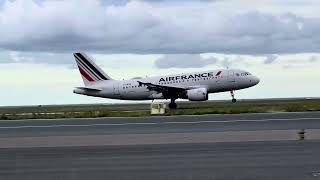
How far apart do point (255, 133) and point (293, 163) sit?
8499 mm

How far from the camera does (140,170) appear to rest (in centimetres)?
1246

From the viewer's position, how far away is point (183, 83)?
58.7 m

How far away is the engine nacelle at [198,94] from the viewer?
2142 inches

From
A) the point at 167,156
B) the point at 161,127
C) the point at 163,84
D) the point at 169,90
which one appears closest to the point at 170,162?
the point at 167,156

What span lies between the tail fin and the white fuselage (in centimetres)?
105

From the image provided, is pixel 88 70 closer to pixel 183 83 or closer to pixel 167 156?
pixel 183 83

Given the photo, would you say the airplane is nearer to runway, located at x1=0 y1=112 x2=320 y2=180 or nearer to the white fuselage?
the white fuselage

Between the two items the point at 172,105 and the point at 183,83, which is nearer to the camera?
the point at 172,105

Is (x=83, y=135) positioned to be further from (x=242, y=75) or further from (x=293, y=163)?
(x=242, y=75)

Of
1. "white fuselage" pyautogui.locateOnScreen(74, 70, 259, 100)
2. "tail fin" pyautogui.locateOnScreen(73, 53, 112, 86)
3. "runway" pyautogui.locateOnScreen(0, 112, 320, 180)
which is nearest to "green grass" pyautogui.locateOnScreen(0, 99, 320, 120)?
"white fuselage" pyautogui.locateOnScreen(74, 70, 259, 100)

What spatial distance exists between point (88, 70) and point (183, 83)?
1184 centimetres

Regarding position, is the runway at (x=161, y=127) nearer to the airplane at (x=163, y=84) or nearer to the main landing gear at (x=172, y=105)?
the main landing gear at (x=172, y=105)

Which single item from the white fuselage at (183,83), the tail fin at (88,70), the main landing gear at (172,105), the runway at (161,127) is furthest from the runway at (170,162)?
the tail fin at (88,70)

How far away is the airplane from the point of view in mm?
57156
